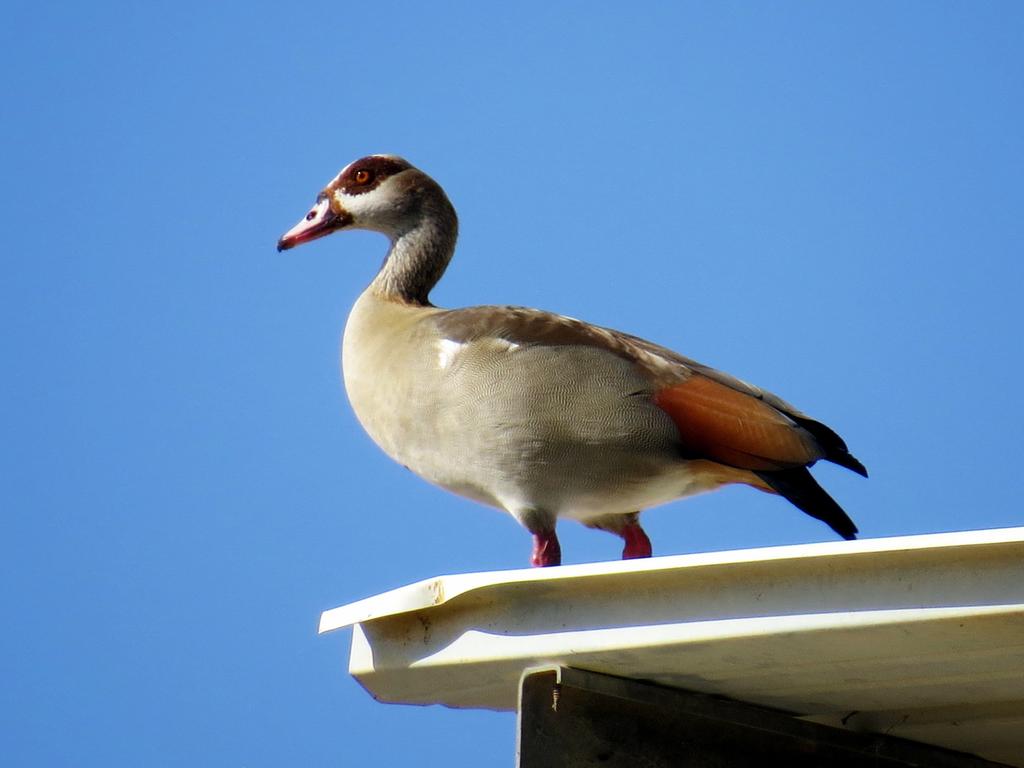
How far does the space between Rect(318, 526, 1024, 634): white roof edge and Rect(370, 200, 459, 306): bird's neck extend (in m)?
2.83

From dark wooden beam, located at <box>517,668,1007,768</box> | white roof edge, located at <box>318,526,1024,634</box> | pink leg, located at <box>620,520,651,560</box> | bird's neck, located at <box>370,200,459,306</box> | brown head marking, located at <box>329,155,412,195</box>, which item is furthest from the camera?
brown head marking, located at <box>329,155,412,195</box>

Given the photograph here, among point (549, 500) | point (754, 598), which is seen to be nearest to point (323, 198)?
point (549, 500)

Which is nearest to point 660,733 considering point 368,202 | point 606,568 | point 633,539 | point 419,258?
point 606,568

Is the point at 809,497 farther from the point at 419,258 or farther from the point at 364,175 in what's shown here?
the point at 364,175

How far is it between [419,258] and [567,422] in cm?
171

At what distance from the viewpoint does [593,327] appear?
5199 mm

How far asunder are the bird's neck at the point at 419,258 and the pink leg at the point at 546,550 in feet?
4.82

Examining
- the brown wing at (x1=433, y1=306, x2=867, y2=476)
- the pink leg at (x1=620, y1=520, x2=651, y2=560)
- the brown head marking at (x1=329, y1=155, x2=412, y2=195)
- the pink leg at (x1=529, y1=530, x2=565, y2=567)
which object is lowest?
the pink leg at (x1=529, y1=530, x2=565, y2=567)

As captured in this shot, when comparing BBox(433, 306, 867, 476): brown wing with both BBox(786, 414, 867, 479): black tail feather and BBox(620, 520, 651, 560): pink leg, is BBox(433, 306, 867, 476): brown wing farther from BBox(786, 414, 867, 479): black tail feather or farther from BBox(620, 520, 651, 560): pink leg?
BBox(620, 520, 651, 560): pink leg

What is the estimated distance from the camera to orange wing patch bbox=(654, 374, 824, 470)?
475 cm

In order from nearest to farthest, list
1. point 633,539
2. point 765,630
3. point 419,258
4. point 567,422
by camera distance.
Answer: point 765,630, point 567,422, point 633,539, point 419,258

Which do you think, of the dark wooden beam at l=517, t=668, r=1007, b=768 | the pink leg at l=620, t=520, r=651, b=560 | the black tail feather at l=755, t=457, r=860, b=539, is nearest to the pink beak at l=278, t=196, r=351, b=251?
the pink leg at l=620, t=520, r=651, b=560

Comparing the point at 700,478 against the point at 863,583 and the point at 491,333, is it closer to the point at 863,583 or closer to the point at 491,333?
the point at 491,333

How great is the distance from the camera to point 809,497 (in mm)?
4734
